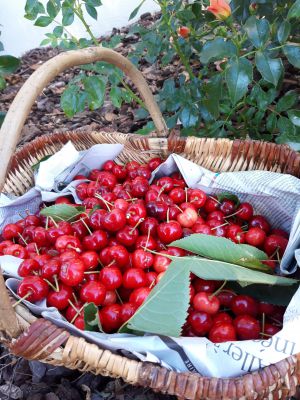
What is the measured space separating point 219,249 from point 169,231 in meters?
0.19

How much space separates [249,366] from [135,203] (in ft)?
1.83

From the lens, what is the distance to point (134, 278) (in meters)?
0.98

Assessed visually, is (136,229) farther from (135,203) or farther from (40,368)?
(40,368)

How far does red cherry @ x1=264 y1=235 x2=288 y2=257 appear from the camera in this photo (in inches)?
42.1

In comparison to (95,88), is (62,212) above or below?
below

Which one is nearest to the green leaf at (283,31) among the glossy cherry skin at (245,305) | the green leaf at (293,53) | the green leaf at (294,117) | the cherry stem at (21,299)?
the green leaf at (293,53)

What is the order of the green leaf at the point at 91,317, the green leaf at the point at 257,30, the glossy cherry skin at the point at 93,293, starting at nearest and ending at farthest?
1. the green leaf at the point at 91,317
2. the glossy cherry skin at the point at 93,293
3. the green leaf at the point at 257,30

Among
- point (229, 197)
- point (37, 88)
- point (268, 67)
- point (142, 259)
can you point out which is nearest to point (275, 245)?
point (229, 197)

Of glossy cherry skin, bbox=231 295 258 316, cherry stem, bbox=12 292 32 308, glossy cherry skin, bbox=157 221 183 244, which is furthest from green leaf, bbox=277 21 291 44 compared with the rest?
cherry stem, bbox=12 292 32 308

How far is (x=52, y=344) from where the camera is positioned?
769mm

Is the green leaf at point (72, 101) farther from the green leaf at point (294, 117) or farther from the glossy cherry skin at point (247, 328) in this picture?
the glossy cherry skin at point (247, 328)

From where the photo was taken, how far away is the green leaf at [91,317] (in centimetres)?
84

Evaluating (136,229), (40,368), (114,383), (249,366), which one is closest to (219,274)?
(249,366)

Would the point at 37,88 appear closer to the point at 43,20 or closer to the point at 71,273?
Answer: the point at 71,273
